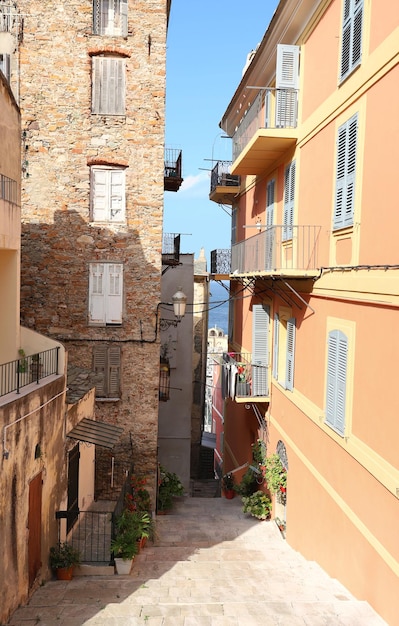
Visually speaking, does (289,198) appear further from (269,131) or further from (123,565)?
(123,565)

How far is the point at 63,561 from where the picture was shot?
11.0 meters

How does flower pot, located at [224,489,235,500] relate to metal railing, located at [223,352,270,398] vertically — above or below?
below

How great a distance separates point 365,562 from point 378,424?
2.35m

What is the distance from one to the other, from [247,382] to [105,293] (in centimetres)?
508

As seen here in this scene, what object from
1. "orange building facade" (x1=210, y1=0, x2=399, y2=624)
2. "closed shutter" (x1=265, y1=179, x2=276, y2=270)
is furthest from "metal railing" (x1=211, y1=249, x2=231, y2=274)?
"closed shutter" (x1=265, y1=179, x2=276, y2=270)

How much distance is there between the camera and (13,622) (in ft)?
27.7

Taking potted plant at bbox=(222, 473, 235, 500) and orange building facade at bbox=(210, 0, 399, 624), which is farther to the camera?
potted plant at bbox=(222, 473, 235, 500)

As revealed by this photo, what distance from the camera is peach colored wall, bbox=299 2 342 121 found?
1087cm

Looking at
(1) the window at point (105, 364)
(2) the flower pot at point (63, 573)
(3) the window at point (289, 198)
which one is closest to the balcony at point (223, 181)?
(3) the window at point (289, 198)

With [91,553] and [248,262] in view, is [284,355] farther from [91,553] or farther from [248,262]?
[91,553]

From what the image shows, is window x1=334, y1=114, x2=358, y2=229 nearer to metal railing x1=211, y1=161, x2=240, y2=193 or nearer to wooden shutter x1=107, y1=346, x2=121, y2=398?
wooden shutter x1=107, y1=346, x2=121, y2=398

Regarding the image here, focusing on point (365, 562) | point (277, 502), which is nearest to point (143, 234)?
point (277, 502)

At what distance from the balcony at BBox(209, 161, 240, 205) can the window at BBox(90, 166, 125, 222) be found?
256 inches

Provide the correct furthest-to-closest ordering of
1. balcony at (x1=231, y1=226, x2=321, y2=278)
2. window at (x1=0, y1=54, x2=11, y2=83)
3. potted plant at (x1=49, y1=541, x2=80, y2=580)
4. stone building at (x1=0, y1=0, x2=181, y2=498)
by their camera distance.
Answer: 1. stone building at (x1=0, y1=0, x2=181, y2=498)
2. window at (x1=0, y1=54, x2=11, y2=83)
3. balcony at (x1=231, y1=226, x2=321, y2=278)
4. potted plant at (x1=49, y1=541, x2=80, y2=580)
